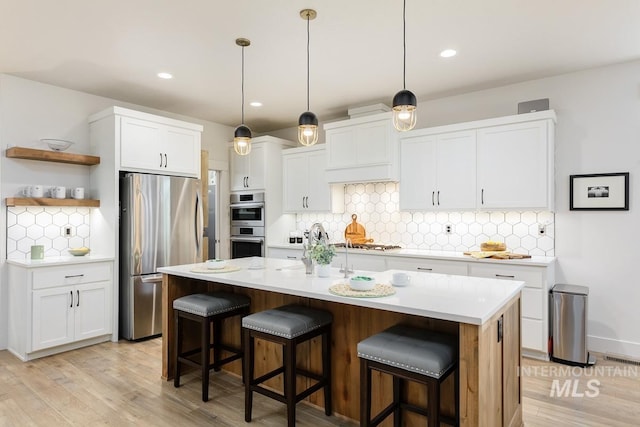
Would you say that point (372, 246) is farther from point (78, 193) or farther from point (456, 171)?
point (78, 193)

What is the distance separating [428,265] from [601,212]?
1663 millimetres

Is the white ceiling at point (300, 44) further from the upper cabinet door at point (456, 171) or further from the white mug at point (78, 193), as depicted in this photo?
the white mug at point (78, 193)

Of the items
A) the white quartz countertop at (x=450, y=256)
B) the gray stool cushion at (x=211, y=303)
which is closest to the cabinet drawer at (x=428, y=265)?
the white quartz countertop at (x=450, y=256)

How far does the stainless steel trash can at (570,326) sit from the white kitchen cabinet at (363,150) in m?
2.01

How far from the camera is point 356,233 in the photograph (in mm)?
4984

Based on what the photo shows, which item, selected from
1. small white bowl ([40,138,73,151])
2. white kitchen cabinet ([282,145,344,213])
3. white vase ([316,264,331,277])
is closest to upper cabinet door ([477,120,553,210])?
white kitchen cabinet ([282,145,344,213])

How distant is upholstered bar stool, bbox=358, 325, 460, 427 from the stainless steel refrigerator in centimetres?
298

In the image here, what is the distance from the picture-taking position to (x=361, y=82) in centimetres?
404

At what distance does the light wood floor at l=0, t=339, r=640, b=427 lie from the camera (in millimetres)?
2439

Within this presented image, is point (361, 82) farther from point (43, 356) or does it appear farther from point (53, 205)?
point (43, 356)

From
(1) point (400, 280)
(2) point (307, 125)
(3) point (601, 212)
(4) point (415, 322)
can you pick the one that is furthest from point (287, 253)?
(3) point (601, 212)

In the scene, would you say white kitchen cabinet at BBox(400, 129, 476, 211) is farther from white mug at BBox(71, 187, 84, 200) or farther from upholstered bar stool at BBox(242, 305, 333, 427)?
white mug at BBox(71, 187, 84, 200)

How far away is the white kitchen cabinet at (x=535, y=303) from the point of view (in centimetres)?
343

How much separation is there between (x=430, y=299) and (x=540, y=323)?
7.12 ft
